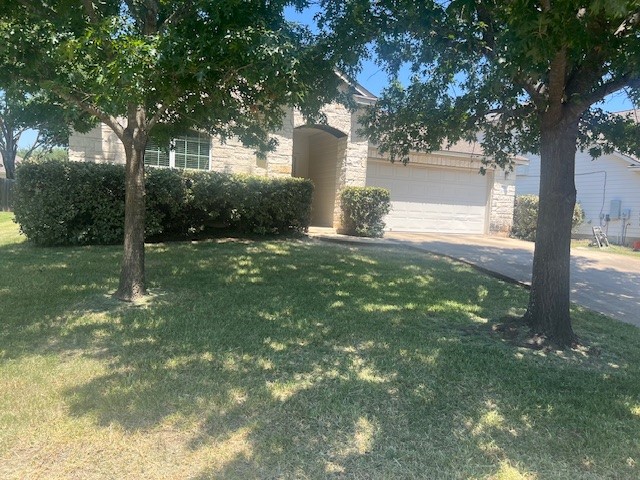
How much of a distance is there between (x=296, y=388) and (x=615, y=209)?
18581 mm

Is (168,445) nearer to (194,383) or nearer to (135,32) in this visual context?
(194,383)

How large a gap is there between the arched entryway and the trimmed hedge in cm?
272

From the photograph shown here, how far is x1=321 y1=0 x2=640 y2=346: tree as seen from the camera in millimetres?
3648

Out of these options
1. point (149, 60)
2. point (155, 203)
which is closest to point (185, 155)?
point (155, 203)

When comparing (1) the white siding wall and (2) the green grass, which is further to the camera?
(1) the white siding wall

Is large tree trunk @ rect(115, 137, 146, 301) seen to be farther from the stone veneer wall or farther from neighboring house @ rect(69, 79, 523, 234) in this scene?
the stone veneer wall

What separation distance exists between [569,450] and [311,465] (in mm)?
1642

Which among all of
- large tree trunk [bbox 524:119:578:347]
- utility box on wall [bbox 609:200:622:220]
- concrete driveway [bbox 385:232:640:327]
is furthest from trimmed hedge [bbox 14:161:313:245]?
utility box on wall [bbox 609:200:622:220]

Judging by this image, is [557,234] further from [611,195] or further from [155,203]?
[611,195]

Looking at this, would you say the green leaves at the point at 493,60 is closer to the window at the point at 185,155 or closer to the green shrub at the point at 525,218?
the window at the point at 185,155

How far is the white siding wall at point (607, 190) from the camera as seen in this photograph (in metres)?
17.4

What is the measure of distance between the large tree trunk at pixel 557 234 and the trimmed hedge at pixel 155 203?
7056 mm

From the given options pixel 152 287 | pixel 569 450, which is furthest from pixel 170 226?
pixel 569 450

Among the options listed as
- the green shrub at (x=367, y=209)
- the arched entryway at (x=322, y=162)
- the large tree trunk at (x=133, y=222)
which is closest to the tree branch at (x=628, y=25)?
the large tree trunk at (x=133, y=222)
